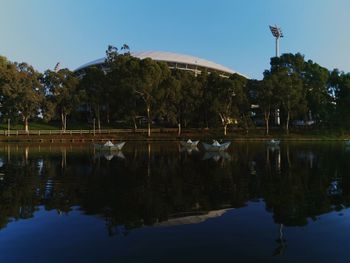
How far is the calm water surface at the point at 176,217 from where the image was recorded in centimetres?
1055

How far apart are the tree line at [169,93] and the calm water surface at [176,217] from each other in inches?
2195

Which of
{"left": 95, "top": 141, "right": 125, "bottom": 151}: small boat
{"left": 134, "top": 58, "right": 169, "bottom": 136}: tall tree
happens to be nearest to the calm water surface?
{"left": 95, "top": 141, "right": 125, "bottom": 151}: small boat

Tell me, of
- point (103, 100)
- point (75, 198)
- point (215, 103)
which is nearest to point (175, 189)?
point (75, 198)

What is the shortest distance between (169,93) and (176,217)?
65869 millimetres

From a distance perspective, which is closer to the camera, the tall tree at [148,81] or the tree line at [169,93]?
the tall tree at [148,81]

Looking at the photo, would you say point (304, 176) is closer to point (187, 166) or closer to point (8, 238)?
point (187, 166)

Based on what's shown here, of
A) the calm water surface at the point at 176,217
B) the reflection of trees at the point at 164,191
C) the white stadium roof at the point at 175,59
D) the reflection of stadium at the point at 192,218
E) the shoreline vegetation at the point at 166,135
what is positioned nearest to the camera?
the calm water surface at the point at 176,217

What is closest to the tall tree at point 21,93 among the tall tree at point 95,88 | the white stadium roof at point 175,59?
the tall tree at point 95,88

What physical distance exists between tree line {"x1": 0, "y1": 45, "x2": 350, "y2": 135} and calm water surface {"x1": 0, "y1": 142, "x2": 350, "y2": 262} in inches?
2195

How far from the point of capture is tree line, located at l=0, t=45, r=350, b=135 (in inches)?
3110

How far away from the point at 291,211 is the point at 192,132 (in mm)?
72249

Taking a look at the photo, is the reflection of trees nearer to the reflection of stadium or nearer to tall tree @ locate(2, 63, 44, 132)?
the reflection of stadium

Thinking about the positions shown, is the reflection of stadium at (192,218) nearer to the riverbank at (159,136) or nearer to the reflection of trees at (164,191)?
the reflection of trees at (164,191)

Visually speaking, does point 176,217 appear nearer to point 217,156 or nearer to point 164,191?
point 164,191
